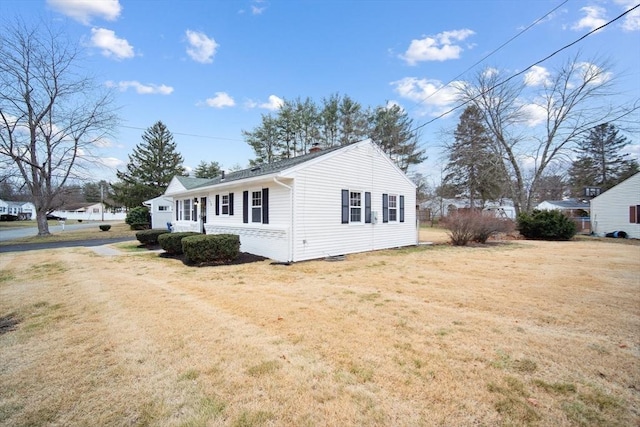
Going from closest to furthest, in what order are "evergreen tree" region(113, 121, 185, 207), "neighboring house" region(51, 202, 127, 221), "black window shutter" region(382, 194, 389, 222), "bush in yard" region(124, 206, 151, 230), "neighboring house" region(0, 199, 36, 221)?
"black window shutter" region(382, 194, 389, 222) < "bush in yard" region(124, 206, 151, 230) < "evergreen tree" region(113, 121, 185, 207) < "neighboring house" region(51, 202, 127, 221) < "neighboring house" region(0, 199, 36, 221)

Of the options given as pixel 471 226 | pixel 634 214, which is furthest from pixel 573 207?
Answer: pixel 471 226

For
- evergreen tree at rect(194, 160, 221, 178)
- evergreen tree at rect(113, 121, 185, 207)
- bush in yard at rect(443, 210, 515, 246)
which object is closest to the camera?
bush in yard at rect(443, 210, 515, 246)

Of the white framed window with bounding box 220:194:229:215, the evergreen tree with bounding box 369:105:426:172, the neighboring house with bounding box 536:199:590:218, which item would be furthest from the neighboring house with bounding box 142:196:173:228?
the neighboring house with bounding box 536:199:590:218

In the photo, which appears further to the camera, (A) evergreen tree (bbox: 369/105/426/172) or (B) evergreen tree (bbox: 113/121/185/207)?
(B) evergreen tree (bbox: 113/121/185/207)

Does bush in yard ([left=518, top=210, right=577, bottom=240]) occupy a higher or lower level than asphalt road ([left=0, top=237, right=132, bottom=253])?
higher

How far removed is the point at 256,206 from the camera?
11250 mm

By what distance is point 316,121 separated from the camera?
29.1 m

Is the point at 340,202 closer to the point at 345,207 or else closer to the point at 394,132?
the point at 345,207

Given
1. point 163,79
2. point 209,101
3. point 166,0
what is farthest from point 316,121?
point 166,0

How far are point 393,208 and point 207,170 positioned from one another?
117ft

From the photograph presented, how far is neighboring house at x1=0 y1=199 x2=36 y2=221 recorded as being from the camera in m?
58.1

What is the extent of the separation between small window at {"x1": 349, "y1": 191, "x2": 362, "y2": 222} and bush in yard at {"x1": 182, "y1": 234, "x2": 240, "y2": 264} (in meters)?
4.58

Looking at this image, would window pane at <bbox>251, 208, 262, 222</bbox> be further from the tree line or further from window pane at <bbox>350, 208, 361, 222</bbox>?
the tree line

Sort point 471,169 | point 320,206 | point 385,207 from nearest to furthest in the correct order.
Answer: point 320,206 → point 385,207 → point 471,169
